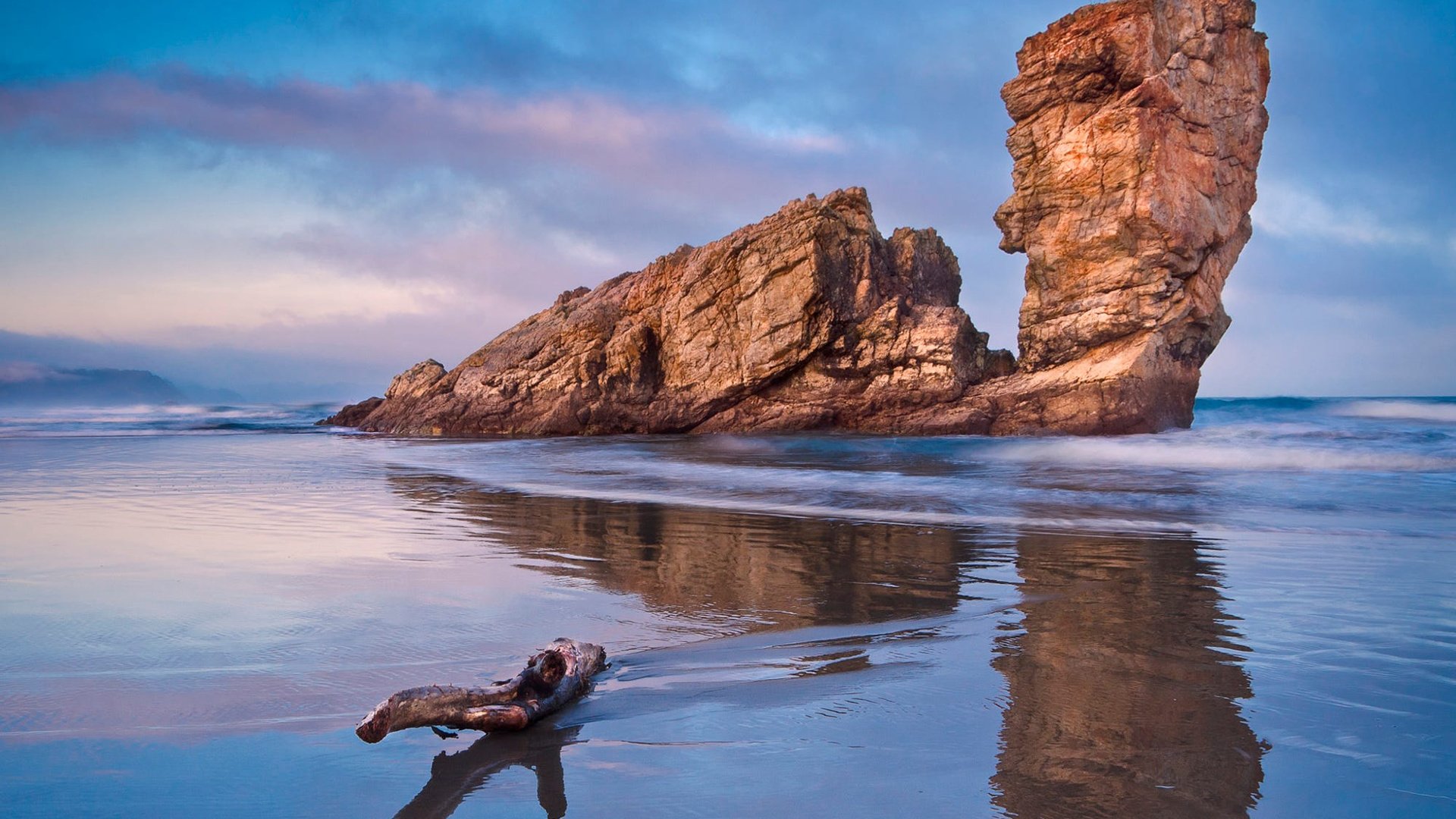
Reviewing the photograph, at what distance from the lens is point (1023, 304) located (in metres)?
21.1

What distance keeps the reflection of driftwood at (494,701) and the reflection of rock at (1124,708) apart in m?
1.36

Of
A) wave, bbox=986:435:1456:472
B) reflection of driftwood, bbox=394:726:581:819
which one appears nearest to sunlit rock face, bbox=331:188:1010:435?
wave, bbox=986:435:1456:472

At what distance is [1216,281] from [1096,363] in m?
3.63

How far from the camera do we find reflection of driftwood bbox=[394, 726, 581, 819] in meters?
2.05

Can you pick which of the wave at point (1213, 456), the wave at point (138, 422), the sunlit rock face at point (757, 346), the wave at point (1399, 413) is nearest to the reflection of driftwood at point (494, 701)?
the wave at point (1213, 456)

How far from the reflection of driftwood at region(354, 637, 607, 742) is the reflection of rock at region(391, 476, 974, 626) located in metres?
1.56

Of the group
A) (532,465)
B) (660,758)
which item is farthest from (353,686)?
(532,465)

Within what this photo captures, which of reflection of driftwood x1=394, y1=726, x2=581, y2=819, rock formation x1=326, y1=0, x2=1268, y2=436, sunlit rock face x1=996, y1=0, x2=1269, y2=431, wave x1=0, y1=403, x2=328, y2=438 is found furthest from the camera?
wave x1=0, y1=403, x2=328, y2=438

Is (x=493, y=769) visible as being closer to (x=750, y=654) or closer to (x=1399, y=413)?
(x=750, y=654)

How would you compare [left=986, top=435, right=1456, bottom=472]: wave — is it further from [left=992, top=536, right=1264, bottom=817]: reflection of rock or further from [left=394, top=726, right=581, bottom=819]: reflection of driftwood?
[left=394, top=726, right=581, bottom=819]: reflection of driftwood

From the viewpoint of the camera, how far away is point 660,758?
7.69 feet

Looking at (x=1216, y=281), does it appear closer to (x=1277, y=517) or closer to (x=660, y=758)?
(x=1277, y=517)

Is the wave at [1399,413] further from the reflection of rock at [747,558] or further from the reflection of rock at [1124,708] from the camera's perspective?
the reflection of rock at [1124,708]

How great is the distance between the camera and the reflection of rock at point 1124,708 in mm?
2131
